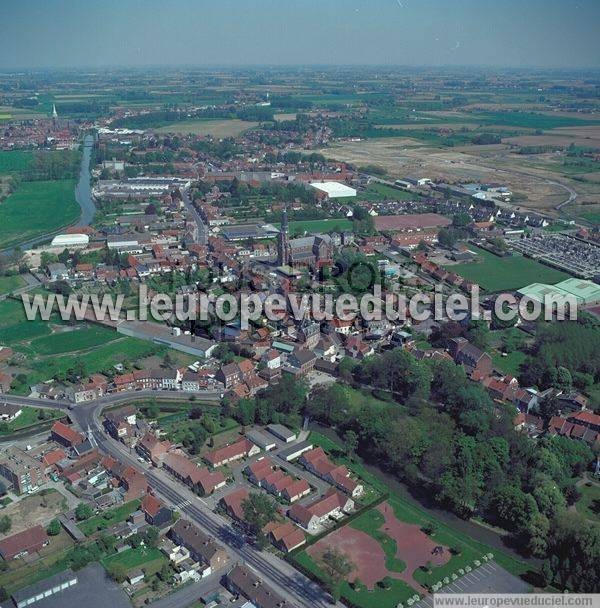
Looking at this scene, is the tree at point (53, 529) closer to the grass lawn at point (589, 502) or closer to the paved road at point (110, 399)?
the paved road at point (110, 399)

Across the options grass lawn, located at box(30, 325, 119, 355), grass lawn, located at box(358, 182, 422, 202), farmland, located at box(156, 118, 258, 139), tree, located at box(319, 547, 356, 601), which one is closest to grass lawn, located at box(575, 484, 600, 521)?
tree, located at box(319, 547, 356, 601)

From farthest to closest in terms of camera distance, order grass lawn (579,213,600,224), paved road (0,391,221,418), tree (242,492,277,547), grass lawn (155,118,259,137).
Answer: grass lawn (155,118,259,137) < grass lawn (579,213,600,224) < paved road (0,391,221,418) < tree (242,492,277,547)

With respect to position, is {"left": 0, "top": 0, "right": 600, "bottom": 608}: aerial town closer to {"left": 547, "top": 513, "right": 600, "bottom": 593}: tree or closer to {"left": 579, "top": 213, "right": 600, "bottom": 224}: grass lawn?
{"left": 547, "top": 513, "right": 600, "bottom": 593}: tree

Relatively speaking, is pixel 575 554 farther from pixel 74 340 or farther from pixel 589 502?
pixel 74 340

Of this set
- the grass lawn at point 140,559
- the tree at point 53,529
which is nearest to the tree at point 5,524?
the tree at point 53,529

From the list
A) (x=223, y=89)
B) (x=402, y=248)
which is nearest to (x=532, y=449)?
(x=402, y=248)

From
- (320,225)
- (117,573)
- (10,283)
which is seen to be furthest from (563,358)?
(10,283)
